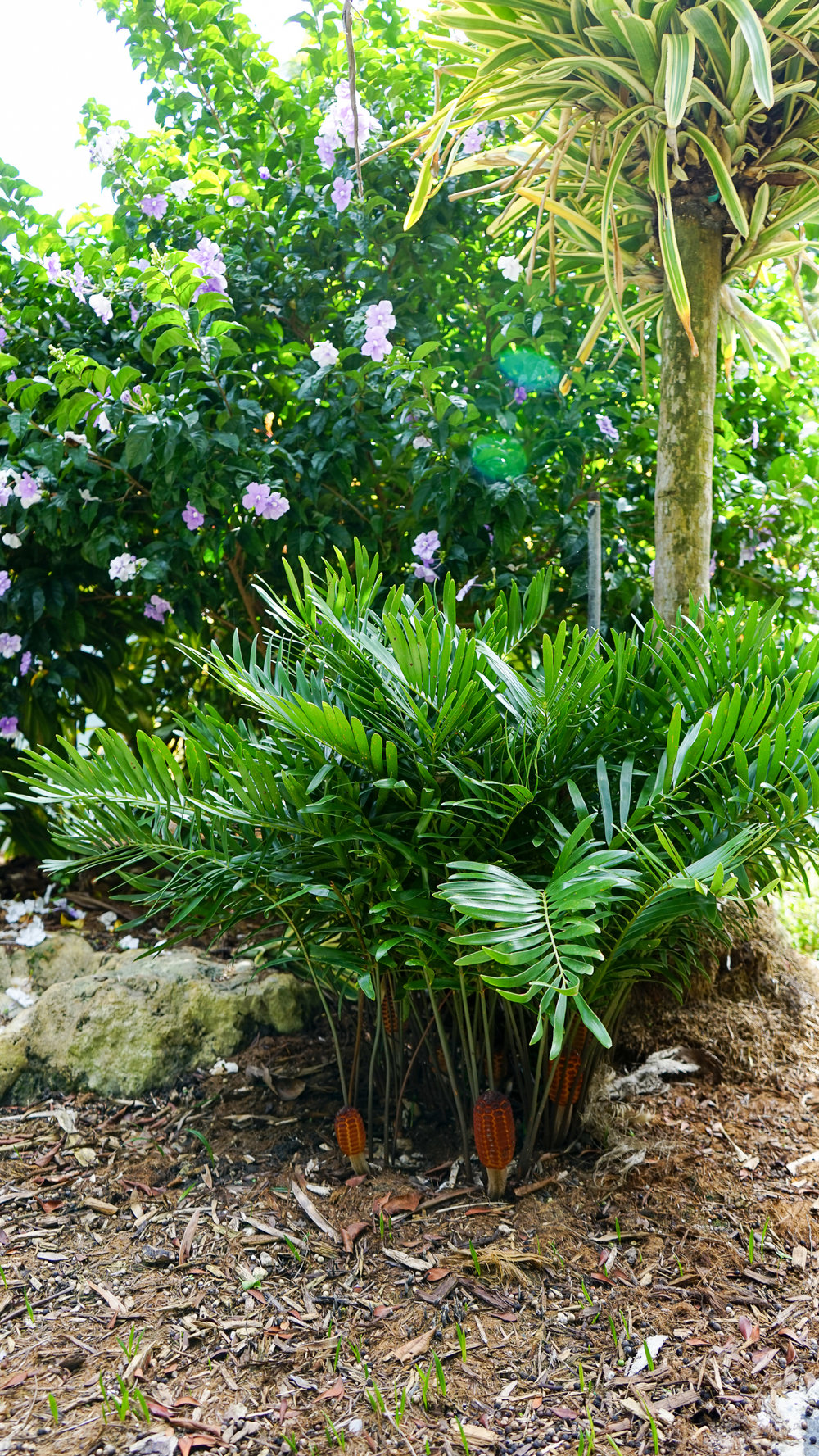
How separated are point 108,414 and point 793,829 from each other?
180cm

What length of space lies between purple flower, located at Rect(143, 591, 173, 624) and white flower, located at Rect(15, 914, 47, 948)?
2.98 ft

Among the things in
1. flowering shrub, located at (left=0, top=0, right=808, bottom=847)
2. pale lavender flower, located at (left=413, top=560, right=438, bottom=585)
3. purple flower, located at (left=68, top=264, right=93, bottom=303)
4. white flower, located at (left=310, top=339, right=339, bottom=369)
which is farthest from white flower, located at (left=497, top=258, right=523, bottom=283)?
purple flower, located at (left=68, top=264, right=93, bottom=303)

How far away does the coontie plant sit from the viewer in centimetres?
144

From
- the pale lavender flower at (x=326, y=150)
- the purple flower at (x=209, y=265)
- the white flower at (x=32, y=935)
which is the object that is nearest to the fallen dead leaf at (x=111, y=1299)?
the white flower at (x=32, y=935)

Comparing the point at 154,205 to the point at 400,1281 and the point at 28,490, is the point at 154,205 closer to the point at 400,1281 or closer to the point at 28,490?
the point at 28,490

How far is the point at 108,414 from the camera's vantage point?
7.82 feet

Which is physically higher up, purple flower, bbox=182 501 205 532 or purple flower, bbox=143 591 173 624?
purple flower, bbox=182 501 205 532

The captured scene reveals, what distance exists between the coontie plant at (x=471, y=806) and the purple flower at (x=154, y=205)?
153cm

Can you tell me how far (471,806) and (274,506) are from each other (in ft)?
4.11

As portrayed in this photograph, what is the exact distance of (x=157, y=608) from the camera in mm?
2736

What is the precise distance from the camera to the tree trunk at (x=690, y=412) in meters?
2.09

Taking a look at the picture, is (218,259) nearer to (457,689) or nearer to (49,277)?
(49,277)

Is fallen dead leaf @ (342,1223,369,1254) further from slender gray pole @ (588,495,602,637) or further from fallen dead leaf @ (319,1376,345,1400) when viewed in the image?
slender gray pole @ (588,495,602,637)

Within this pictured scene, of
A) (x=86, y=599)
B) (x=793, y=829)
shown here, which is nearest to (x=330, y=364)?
(x=86, y=599)
